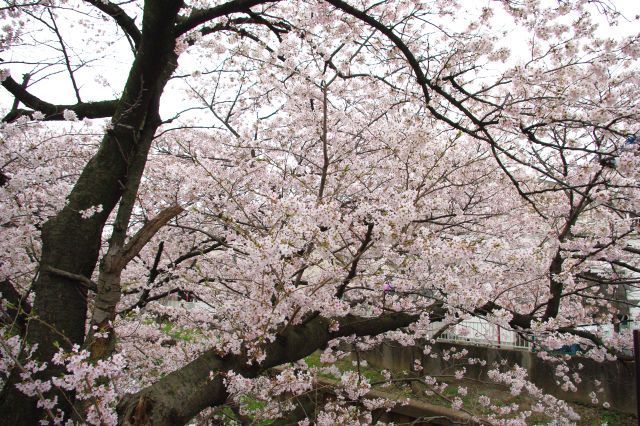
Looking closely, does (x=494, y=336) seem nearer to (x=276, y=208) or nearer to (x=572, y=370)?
(x=572, y=370)

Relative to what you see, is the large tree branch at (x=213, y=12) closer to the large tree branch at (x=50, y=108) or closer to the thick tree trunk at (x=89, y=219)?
the thick tree trunk at (x=89, y=219)

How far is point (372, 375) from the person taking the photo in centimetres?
1063

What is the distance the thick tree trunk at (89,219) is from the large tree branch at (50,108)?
65cm

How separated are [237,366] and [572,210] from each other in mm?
4449

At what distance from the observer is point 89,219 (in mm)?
3652

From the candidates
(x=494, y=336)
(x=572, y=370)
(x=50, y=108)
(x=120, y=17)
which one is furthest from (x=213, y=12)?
(x=494, y=336)

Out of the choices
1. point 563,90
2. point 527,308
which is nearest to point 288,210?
point 563,90

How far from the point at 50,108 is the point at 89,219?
130cm

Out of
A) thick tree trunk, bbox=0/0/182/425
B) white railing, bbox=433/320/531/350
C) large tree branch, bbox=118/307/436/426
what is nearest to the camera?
large tree branch, bbox=118/307/436/426

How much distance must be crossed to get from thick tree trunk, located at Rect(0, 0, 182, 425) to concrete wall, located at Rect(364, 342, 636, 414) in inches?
173

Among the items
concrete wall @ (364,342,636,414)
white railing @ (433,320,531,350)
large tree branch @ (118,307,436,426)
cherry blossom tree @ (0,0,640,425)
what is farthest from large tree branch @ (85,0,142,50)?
white railing @ (433,320,531,350)

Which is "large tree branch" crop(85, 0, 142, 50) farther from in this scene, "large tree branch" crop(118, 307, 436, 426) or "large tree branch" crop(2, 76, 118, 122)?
"large tree branch" crop(118, 307, 436, 426)

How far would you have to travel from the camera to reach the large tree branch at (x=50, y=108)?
400 centimetres

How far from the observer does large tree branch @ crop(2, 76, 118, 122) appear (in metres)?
4.00
